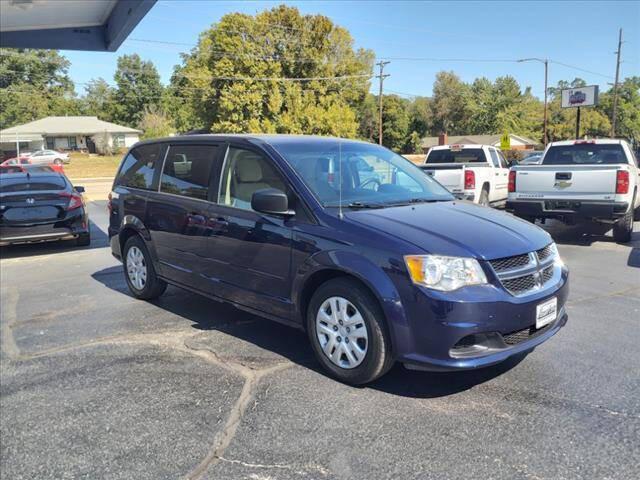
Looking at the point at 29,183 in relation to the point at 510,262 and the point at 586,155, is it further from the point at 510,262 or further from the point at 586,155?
the point at 586,155

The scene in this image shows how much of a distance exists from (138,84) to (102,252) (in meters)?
79.9

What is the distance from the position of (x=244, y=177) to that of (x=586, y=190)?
6.98m

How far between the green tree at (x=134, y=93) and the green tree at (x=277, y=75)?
107ft

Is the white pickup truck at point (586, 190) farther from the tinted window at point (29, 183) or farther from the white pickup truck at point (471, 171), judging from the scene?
the tinted window at point (29, 183)

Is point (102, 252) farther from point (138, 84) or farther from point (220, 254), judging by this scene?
point (138, 84)

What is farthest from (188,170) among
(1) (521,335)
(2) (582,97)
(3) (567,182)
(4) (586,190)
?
(2) (582,97)

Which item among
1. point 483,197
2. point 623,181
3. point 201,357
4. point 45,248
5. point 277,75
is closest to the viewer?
point 201,357

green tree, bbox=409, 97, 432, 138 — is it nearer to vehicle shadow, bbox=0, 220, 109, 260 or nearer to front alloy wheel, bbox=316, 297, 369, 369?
vehicle shadow, bbox=0, 220, 109, 260

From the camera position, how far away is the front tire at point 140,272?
239 inches

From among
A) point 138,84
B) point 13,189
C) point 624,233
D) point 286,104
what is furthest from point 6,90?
point 624,233

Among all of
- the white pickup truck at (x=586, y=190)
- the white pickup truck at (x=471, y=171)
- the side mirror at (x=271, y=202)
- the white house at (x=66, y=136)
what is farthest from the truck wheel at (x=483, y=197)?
the white house at (x=66, y=136)

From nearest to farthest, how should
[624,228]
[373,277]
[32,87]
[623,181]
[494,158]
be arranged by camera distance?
[373,277] < [623,181] < [624,228] < [494,158] < [32,87]

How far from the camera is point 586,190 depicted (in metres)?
9.45

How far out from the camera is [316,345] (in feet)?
13.5
